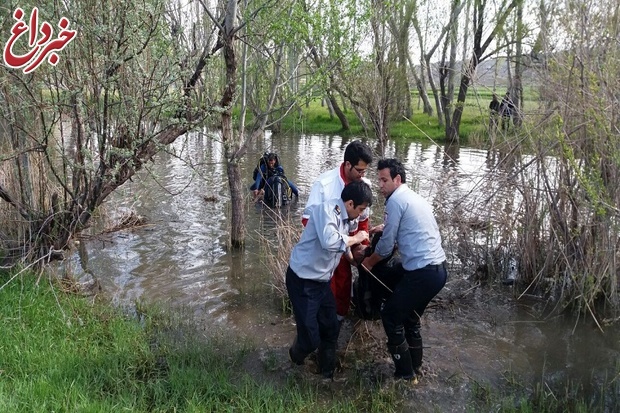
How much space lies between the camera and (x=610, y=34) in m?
5.06

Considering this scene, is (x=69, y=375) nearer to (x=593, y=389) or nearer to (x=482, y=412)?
(x=482, y=412)

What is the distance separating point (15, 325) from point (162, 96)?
2.68 m

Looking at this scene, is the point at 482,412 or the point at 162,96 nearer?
the point at 482,412

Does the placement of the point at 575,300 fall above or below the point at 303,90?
below

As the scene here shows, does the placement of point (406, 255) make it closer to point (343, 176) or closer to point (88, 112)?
point (343, 176)

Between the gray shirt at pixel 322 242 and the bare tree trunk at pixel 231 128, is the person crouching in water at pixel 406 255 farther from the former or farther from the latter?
the bare tree trunk at pixel 231 128

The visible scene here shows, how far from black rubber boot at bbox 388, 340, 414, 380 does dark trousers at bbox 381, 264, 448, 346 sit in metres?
0.05

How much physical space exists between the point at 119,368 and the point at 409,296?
2.51m

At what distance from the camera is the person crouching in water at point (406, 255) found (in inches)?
175

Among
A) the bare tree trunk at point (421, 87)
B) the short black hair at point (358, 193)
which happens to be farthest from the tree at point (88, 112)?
the bare tree trunk at point (421, 87)

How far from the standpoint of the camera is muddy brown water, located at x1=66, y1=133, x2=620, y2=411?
4886 mm

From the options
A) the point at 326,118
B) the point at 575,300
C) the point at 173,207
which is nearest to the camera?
the point at 575,300

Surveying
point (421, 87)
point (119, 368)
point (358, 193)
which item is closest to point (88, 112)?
point (119, 368)

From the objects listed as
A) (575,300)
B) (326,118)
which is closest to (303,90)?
(575,300)
